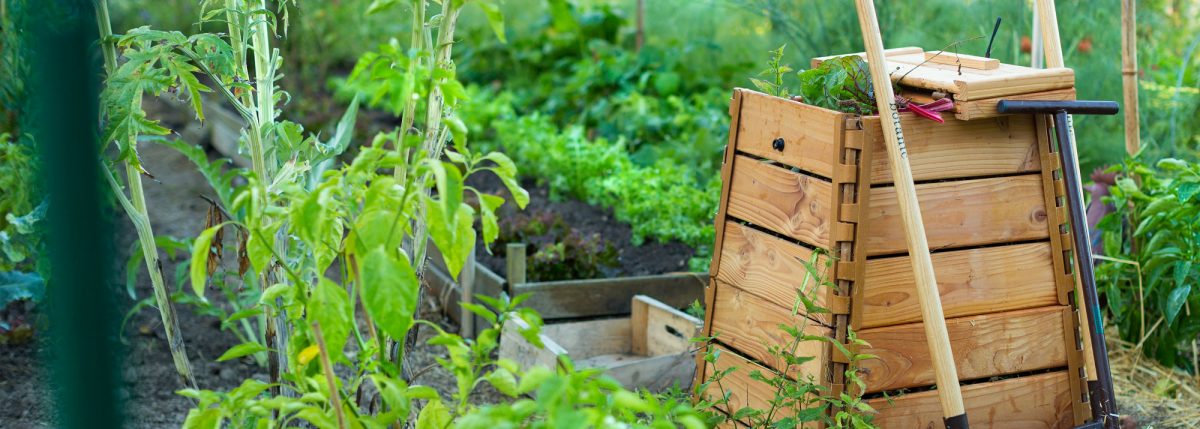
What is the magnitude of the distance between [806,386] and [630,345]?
1498 mm

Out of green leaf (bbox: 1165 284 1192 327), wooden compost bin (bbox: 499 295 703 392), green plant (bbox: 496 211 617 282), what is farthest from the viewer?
green plant (bbox: 496 211 617 282)

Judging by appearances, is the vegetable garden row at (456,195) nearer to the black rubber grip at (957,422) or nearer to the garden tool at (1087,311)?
the black rubber grip at (957,422)

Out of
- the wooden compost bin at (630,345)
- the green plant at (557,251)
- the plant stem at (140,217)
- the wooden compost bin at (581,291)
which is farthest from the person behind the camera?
the green plant at (557,251)

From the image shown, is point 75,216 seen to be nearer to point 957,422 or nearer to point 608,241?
point 957,422

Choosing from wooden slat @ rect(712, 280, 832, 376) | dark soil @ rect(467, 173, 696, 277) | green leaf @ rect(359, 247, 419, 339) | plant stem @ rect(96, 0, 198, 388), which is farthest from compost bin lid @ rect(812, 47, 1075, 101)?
dark soil @ rect(467, 173, 696, 277)

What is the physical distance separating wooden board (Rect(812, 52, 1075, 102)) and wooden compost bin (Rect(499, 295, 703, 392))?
1.03 m

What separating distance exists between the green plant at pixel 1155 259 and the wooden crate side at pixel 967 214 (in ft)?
2.81

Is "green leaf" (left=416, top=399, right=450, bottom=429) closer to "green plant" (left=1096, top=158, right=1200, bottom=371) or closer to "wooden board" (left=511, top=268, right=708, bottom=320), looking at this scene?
"wooden board" (left=511, top=268, right=708, bottom=320)

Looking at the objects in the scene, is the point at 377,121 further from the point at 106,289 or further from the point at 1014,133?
the point at 106,289

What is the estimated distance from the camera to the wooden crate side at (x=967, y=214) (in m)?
2.28

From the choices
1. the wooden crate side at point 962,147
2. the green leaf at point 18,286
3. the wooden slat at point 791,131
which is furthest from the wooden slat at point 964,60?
the green leaf at point 18,286

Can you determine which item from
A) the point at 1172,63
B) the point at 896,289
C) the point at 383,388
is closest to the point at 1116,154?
the point at 1172,63

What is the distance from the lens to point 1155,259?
3.21 m

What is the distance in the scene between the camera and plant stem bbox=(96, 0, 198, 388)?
79.7 inches
